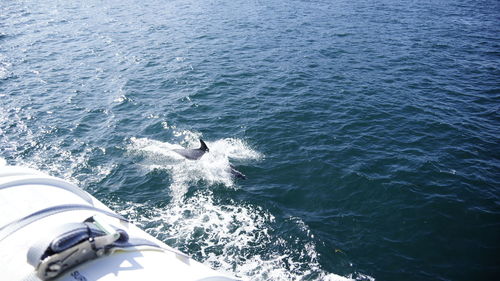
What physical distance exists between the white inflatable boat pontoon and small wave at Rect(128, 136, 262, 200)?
11.4 metres

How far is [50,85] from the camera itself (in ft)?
110

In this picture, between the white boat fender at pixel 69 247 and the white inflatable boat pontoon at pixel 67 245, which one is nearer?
the white boat fender at pixel 69 247

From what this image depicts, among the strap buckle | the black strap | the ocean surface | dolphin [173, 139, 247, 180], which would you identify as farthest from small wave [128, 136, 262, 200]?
the strap buckle

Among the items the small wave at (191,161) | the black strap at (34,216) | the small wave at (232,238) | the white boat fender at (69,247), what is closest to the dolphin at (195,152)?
the small wave at (191,161)

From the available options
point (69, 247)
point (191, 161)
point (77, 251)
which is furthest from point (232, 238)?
A: point (69, 247)

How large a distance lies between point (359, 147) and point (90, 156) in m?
19.9

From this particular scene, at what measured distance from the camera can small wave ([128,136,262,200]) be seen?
21344 mm

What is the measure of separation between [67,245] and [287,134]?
2021 cm

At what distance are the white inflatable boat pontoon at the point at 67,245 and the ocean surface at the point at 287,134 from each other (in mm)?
8537

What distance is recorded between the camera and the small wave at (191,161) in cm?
2134

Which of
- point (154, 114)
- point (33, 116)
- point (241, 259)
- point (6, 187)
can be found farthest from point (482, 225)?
point (33, 116)

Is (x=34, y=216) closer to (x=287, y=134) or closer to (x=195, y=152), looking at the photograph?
(x=195, y=152)

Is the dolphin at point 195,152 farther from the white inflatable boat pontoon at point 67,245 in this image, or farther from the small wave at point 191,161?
the white inflatable boat pontoon at point 67,245

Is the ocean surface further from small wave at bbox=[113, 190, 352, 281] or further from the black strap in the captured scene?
the black strap
